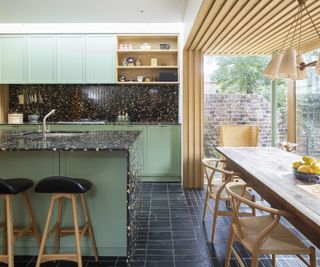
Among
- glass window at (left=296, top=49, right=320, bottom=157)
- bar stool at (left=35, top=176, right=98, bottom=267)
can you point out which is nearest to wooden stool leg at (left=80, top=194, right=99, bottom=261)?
bar stool at (left=35, top=176, right=98, bottom=267)

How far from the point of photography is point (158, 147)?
498 centimetres

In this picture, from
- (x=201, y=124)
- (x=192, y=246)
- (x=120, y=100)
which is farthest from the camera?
(x=120, y=100)

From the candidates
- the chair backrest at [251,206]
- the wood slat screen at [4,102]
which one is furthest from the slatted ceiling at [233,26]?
the wood slat screen at [4,102]

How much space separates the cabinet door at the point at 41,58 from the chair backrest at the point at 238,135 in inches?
119

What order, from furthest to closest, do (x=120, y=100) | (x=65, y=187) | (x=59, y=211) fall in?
(x=120, y=100) < (x=59, y=211) < (x=65, y=187)

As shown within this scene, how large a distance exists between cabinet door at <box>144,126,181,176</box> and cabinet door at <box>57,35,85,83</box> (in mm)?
1564

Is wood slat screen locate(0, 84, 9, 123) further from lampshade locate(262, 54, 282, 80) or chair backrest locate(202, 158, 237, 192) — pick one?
lampshade locate(262, 54, 282, 80)

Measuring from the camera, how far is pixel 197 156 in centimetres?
467

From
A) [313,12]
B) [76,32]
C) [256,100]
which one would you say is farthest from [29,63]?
[313,12]

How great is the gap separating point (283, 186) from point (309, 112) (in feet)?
9.55

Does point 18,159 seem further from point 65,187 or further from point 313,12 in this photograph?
point 313,12

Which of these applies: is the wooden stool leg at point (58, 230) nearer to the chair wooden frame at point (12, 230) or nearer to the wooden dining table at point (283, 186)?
the chair wooden frame at point (12, 230)

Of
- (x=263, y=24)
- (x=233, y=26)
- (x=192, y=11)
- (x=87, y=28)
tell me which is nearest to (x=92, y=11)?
(x=87, y=28)

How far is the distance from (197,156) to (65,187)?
285 cm
